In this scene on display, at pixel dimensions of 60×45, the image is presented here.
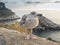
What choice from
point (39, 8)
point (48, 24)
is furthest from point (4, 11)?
point (48, 24)

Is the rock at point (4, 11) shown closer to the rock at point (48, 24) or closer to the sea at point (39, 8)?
the sea at point (39, 8)

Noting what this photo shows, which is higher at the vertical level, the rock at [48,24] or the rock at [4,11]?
the rock at [4,11]

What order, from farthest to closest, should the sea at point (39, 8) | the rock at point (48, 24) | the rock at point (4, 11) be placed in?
the rock at point (4, 11) → the rock at point (48, 24) → the sea at point (39, 8)

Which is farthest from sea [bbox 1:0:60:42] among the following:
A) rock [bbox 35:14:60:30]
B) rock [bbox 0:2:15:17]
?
rock [bbox 0:2:15:17]

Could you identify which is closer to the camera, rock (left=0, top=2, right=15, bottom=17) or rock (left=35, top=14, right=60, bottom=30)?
rock (left=35, top=14, right=60, bottom=30)

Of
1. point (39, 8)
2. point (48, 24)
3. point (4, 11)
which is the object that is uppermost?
point (39, 8)

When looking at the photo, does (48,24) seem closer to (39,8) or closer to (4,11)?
(39,8)

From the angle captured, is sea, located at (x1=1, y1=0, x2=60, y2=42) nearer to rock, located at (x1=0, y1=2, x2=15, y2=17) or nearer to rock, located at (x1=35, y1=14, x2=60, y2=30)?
rock, located at (x1=35, y1=14, x2=60, y2=30)

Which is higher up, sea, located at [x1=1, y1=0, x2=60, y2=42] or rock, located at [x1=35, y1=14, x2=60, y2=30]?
sea, located at [x1=1, y1=0, x2=60, y2=42]

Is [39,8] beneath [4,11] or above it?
above

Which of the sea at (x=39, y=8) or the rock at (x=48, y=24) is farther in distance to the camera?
the rock at (x=48, y=24)

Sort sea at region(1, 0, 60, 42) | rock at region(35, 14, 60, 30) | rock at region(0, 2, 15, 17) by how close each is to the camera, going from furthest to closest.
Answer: rock at region(0, 2, 15, 17), rock at region(35, 14, 60, 30), sea at region(1, 0, 60, 42)

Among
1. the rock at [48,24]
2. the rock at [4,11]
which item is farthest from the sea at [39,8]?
the rock at [4,11]

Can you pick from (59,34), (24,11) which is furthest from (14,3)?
(59,34)
